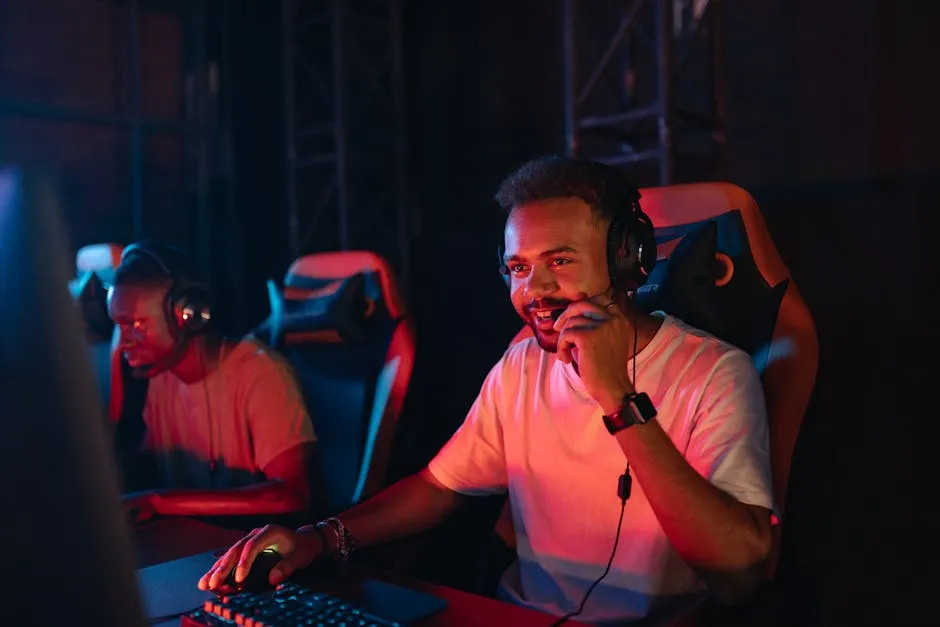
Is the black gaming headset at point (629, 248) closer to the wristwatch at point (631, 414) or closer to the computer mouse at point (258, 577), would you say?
the wristwatch at point (631, 414)

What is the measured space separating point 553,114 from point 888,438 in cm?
288

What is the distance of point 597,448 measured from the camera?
1.26 meters

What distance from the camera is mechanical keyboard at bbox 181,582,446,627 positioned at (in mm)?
860

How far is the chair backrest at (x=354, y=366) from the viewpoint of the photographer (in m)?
1.73

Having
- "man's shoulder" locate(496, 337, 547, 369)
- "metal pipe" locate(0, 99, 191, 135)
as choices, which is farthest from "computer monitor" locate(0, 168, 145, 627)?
"metal pipe" locate(0, 99, 191, 135)

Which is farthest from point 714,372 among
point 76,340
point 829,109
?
point 829,109

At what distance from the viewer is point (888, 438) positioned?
5.00ft

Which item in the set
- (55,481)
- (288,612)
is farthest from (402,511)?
(55,481)

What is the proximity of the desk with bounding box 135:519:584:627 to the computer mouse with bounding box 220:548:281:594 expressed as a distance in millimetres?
36

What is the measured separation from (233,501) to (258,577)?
581 millimetres

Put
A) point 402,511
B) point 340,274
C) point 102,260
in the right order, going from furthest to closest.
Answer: point 102,260 → point 340,274 → point 402,511

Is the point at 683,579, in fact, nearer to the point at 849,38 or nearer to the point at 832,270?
the point at 832,270

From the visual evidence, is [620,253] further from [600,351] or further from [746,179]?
[746,179]

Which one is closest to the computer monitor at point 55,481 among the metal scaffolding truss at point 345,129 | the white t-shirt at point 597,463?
the white t-shirt at point 597,463
